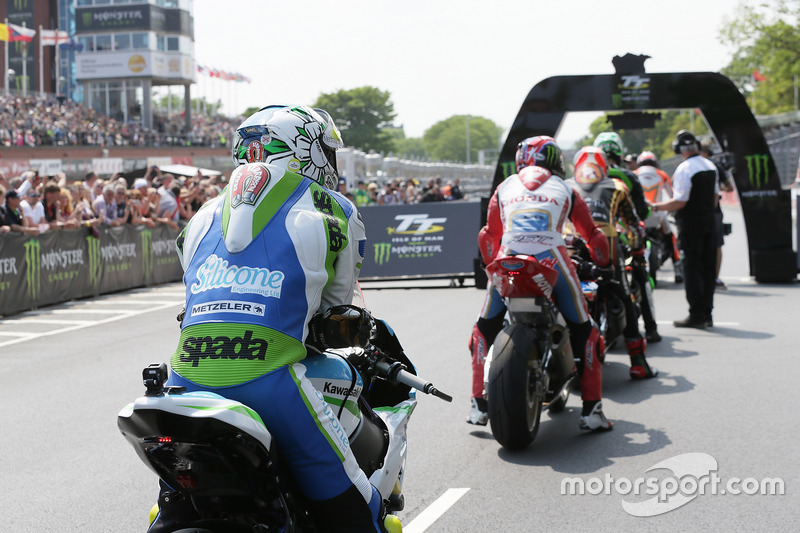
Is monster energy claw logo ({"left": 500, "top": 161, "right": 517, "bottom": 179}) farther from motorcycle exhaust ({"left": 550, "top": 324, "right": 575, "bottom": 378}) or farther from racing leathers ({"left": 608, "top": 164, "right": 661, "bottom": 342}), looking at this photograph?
motorcycle exhaust ({"left": 550, "top": 324, "right": 575, "bottom": 378})

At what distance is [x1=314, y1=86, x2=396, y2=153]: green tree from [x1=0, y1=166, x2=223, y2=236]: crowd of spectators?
105845 millimetres

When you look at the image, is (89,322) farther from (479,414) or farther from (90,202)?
(479,414)

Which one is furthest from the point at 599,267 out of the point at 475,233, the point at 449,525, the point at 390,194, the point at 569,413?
the point at 390,194

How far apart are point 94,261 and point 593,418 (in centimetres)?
1171

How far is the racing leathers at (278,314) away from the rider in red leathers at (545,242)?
3287 millimetres

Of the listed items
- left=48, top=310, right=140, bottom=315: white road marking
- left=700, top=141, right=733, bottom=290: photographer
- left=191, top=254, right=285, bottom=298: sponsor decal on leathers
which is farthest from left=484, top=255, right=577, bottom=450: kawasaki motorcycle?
left=48, top=310, right=140, bottom=315: white road marking

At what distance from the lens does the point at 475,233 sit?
58.7 feet

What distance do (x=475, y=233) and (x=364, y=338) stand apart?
14537 millimetres

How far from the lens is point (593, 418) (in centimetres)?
695

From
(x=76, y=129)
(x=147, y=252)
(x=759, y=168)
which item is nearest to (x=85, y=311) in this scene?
(x=147, y=252)

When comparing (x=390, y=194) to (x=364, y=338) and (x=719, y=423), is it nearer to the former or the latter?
(x=719, y=423)

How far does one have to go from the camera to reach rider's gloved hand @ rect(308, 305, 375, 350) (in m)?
3.41

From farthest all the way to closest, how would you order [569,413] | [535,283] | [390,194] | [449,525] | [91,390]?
[390,194], [91,390], [569,413], [535,283], [449,525]

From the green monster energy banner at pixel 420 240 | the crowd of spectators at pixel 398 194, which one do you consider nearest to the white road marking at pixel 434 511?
the green monster energy banner at pixel 420 240
